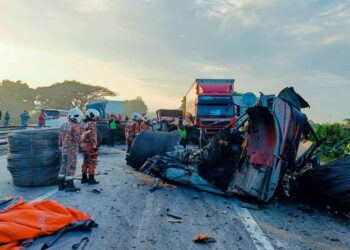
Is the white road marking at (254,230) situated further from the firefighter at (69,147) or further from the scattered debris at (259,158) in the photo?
the firefighter at (69,147)

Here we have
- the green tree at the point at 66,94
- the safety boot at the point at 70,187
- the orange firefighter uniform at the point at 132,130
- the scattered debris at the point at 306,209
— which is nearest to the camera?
the scattered debris at the point at 306,209

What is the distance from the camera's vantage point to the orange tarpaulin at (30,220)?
349 centimetres

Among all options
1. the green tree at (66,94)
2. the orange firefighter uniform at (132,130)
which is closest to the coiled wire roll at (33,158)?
the orange firefighter uniform at (132,130)

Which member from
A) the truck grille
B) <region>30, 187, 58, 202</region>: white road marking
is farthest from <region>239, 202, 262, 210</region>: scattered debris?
the truck grille

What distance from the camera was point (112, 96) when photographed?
59812 millimetres

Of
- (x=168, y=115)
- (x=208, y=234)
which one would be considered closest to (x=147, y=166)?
(x=208, y=234)

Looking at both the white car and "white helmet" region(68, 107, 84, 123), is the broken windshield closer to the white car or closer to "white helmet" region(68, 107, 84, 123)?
"white helmet" region(68, 107, 84, 123)

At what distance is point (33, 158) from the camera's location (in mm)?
6898

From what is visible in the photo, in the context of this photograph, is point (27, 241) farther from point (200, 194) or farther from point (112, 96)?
point (112, 96)

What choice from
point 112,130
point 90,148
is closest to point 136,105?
point 112,130

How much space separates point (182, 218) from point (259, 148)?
2307 mm

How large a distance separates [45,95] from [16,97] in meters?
4.12

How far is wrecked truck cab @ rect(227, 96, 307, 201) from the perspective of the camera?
5.87m

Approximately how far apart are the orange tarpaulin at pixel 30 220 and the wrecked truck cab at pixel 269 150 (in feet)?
9.66
